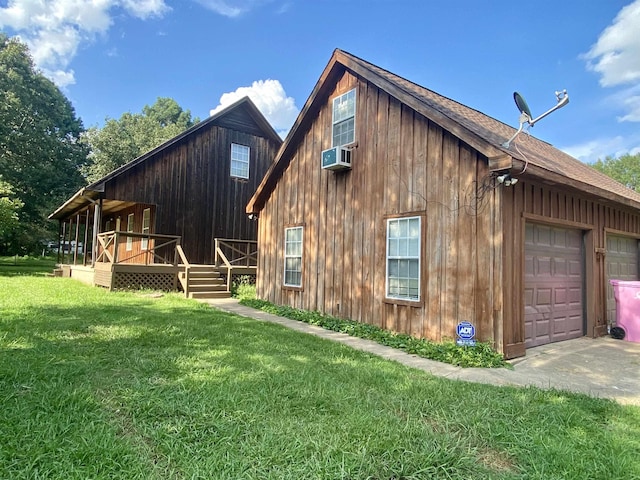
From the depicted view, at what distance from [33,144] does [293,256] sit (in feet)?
81.7

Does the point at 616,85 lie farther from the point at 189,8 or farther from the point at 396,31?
the point at 189,8

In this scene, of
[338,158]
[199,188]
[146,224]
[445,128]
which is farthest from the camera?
[146,224]

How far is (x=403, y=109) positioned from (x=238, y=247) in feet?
33.4

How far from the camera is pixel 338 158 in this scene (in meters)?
8.21

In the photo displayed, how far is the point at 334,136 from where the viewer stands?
8.93 m

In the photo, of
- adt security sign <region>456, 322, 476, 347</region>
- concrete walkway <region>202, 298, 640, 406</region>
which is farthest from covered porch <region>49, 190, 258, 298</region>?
adt security sign <region>456, 322, 476, 347</region>

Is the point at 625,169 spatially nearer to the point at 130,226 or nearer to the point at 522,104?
the point at 522,104

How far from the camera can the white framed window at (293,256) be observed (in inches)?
381

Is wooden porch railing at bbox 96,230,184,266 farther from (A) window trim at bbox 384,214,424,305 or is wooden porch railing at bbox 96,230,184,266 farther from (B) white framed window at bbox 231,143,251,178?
(A) window trim at bbox 384,214,424,305

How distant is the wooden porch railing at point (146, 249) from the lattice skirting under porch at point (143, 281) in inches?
19.0

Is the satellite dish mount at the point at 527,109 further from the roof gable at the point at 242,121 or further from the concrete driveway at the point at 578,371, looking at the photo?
the roof gable at the point at 242,121

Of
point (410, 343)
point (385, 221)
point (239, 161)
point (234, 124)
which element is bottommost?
point (410, 343)

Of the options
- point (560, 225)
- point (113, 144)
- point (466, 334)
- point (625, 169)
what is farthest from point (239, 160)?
point (625, 169)

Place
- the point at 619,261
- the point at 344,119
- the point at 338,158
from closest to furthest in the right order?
the point at 338,158 → the point at 344,119 → the point at 619,261
